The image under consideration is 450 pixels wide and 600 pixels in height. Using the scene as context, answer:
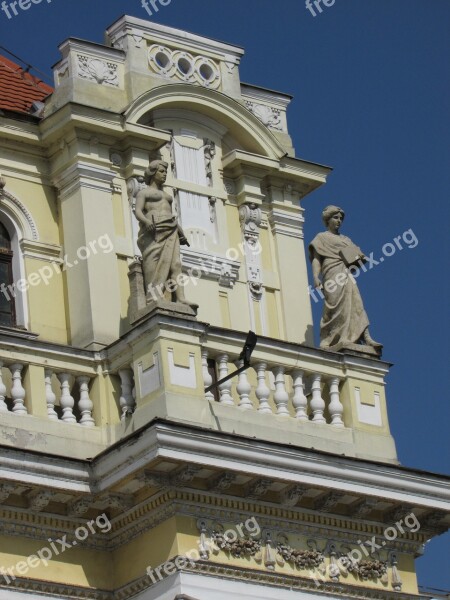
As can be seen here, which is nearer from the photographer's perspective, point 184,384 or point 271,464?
point 271,464

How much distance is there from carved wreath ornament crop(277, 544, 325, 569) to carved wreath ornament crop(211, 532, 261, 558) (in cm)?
31

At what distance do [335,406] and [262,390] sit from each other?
873 mm

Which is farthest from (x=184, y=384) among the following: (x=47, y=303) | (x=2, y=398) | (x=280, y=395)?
(x=47, y=303)

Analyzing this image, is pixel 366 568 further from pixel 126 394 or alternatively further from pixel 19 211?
pixel 19 211

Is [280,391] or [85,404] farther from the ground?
[280,391]

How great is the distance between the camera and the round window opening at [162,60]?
26.0m

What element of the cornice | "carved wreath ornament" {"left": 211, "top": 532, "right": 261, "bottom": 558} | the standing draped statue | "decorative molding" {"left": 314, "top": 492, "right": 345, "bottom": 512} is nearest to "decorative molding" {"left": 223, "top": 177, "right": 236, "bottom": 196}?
the standing draped statue

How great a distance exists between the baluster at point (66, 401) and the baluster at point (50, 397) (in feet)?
0.30

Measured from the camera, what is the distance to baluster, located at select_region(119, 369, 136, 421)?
2327 cm

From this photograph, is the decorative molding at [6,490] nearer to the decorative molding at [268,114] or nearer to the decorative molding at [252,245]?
the decorative molding at [252,245]

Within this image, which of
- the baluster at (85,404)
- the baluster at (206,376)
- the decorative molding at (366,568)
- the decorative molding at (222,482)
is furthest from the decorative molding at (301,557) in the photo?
the baluster at (85,404)

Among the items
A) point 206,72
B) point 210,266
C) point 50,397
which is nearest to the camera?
point 50,397

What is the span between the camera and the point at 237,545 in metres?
22.8

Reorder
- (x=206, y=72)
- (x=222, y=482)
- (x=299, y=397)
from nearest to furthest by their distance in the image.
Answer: (x=222, y=482)
(x=299, y=397)
(x=206, y=72)
